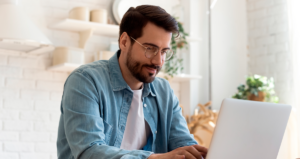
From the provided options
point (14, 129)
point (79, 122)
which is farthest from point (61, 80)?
point (79, 122)

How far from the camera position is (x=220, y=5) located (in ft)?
10.9

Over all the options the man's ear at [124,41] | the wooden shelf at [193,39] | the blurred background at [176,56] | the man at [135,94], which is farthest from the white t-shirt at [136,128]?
the wooden shelf at [193,39]

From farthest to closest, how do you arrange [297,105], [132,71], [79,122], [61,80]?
1. [61,80]
2. [297,105]
3. [132,71]
4. [79,122]

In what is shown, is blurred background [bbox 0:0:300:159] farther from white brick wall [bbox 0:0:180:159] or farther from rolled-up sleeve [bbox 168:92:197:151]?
rolled-up sleeve [bbox 168:92:197:151]

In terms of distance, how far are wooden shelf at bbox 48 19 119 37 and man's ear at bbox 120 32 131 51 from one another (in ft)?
3.47

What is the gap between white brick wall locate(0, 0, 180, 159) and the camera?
2.44 meters

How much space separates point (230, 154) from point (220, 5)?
257 cm

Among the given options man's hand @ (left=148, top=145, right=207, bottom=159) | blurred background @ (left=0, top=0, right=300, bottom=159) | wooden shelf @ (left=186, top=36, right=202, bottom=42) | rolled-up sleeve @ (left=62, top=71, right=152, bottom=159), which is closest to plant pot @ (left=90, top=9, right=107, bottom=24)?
blurred background @ (left=0, top=0, right=300, bottom=159)

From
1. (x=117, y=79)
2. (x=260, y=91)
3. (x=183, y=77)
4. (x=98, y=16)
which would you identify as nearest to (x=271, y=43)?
(x=260, y=91)

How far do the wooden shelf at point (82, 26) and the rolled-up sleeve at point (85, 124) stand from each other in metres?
1.29

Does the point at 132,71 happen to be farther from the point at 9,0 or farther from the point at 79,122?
the point at 9,0

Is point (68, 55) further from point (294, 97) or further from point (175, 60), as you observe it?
point (294, 97)

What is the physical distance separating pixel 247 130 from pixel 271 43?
2.17m

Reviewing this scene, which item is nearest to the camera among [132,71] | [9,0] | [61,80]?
[132,71]
